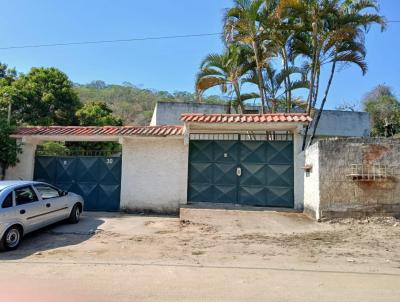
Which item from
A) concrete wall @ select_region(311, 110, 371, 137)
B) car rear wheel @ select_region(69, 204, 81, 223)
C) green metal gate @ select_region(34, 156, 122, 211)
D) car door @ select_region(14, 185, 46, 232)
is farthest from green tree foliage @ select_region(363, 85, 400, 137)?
car door @ select_region(14, 185, 46, 232)

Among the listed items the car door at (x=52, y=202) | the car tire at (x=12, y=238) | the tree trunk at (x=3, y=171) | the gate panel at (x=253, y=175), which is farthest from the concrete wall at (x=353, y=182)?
the tree trunk at (x=3, y=171)

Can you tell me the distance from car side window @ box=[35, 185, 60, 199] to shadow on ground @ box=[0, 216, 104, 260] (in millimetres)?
952

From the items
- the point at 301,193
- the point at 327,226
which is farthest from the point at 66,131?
the point at 327,226

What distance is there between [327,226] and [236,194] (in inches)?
134

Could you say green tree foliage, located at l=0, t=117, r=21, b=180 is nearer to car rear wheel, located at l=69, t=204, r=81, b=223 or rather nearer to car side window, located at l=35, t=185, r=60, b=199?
car rear wheel, located at l=69, t=204, r=81, b=223

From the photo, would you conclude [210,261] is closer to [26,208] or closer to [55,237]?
[55,237]

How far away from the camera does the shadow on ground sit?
25.4 feet

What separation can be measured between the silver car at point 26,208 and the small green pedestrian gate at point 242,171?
4359 millimetres

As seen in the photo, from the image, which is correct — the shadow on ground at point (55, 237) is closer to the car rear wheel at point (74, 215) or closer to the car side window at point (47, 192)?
the car rear wheel at point (74, 215)

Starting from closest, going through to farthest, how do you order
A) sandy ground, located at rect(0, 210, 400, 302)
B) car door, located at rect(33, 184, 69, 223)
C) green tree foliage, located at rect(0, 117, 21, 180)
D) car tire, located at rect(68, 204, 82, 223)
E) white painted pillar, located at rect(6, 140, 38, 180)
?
sandy ground, located at rect(0, 210, 400, 302), car door, located at rect(33, 184, 69, 223), car tire, located at rect(68, 204, 82, 223), green tree foliage, located at rect(0, 117, 21, 180), white painted pillar, located at rect(6, 140, 38, 180)

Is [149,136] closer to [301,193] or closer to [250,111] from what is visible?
[301,193]

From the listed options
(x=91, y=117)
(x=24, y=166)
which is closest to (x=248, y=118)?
(x=24, y=166)

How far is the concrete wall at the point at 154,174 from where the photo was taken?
12531 mm

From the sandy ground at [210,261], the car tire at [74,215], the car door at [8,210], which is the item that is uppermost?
the car door at [8,210]
